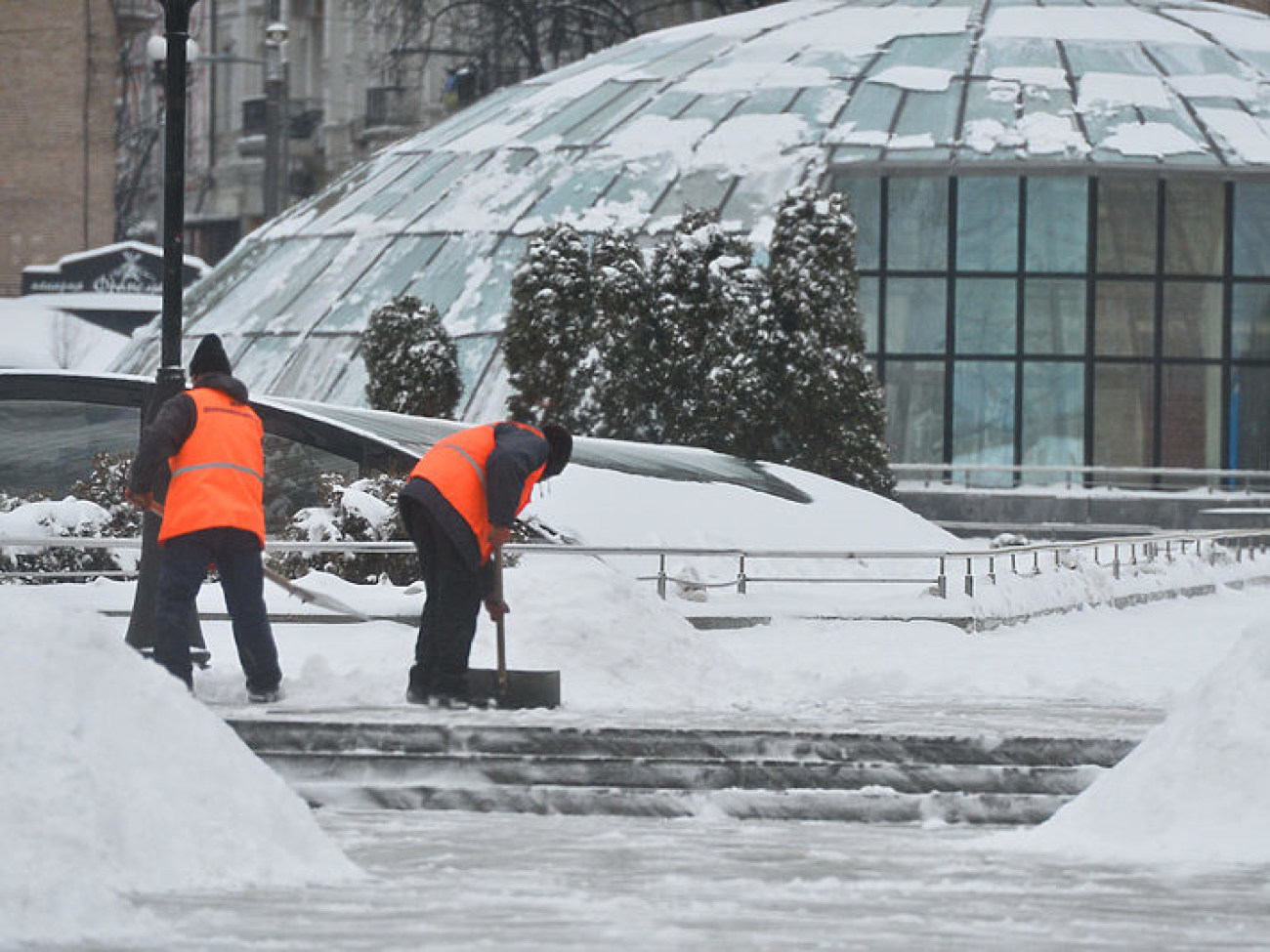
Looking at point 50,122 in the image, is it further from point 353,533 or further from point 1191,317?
Result: point 353,533

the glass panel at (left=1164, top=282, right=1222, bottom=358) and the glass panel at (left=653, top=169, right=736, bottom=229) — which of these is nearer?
the glass panel at (left=653, top=169, right=736, bottom=229)

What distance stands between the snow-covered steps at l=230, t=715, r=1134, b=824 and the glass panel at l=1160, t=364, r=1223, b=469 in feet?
93.6

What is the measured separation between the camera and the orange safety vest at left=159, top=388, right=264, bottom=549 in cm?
1277

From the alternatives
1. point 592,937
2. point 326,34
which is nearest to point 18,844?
point 592,937

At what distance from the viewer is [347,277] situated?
41312mm

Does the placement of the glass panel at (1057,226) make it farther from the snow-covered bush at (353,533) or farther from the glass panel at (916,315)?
the snow-covered bush at (353,533)

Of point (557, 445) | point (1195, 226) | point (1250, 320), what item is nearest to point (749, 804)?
point (557, 445)

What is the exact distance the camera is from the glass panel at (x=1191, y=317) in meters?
39.9

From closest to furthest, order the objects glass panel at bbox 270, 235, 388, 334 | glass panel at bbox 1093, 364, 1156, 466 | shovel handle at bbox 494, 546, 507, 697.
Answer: shovel handle at bbox 494, 546, 507, 697 < glass panel at bbox 1093, 364, 1156, 466 < glass panel at bbox 270, 235, 388, 334

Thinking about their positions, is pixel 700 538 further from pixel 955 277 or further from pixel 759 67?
pixel 759 67

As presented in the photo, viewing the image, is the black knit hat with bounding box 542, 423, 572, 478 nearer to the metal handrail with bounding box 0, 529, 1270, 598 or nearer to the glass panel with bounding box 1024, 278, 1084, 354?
the metal handrail with bounding box 0, 529, 1270, 598

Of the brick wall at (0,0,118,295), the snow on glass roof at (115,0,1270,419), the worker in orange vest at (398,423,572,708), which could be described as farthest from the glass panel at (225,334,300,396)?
the brick wall at (0,0,118,295)

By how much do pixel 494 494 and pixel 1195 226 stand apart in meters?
28.2

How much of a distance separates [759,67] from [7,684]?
36.7 meters
